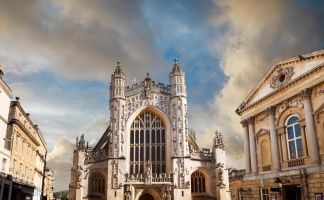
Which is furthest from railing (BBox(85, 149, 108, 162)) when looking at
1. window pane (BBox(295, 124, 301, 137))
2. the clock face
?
window pane (BBox(295, 124, 301, 137))

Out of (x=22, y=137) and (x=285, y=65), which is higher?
(x=285, y=65)

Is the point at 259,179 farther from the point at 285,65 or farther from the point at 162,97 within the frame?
the point at 162,97

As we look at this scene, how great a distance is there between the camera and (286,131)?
25438 millimetres

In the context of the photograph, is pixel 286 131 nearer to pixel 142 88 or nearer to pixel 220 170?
pixel 220 170

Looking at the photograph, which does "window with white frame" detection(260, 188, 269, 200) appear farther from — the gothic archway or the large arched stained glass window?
the gothic archway

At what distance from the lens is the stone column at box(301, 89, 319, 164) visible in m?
21.9

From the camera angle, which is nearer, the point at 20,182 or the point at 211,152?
the point at 20,182

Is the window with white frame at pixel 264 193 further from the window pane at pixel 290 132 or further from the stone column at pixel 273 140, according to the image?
the window pane at pixel 290 132

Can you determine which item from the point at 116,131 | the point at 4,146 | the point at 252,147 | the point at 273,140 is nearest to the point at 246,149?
the point at 252,147

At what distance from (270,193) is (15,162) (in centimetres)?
2373

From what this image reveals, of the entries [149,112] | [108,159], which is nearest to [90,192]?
[108,159]

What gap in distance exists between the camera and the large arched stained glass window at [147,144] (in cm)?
4356

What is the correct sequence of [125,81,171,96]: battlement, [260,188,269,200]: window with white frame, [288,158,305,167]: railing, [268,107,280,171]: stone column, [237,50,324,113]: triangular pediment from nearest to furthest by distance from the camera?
1. [237,50,324,113]: triangular pediment
2. [288,158,305,167]: railing
3. [268,107,280,171]: stone column
4. [260,188,269,200]: window with white frame
5. [125,81,171,96]: battlement

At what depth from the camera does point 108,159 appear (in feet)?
139
